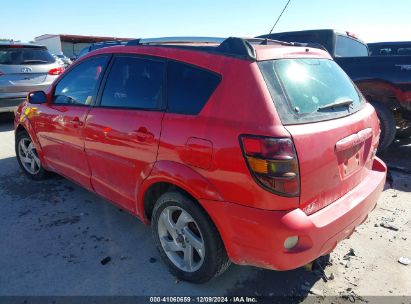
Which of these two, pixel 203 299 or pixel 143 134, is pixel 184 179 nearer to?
pixel 143 134

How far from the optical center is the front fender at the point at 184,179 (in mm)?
2363

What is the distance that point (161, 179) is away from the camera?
2.66 meters

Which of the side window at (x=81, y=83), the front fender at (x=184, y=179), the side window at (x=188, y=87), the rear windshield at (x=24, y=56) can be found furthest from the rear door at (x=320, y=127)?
the rear windshield at (x=24, y=56)

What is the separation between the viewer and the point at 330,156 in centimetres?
235

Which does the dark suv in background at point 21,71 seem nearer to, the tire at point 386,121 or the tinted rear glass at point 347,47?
the tinted rear glass at point 347,47

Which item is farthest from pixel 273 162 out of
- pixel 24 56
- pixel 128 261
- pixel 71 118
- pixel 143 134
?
pixel 24 56

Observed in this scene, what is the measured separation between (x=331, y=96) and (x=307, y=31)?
447cm

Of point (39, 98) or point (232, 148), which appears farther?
point (39, 98)

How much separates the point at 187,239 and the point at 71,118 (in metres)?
1.80

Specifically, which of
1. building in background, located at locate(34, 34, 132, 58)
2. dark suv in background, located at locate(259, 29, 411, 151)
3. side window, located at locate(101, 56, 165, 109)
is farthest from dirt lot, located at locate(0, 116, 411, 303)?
building in background, located at locate(34, 34, 132, 58)

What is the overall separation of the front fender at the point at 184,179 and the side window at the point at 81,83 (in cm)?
118

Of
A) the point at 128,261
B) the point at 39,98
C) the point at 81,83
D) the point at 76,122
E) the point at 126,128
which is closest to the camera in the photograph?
the point at 126,128

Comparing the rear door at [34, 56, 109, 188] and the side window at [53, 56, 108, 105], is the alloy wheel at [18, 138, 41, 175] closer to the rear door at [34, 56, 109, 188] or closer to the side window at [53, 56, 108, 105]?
the rear door at [34, 56, 109, 188]

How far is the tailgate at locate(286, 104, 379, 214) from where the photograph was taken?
2207 mm
